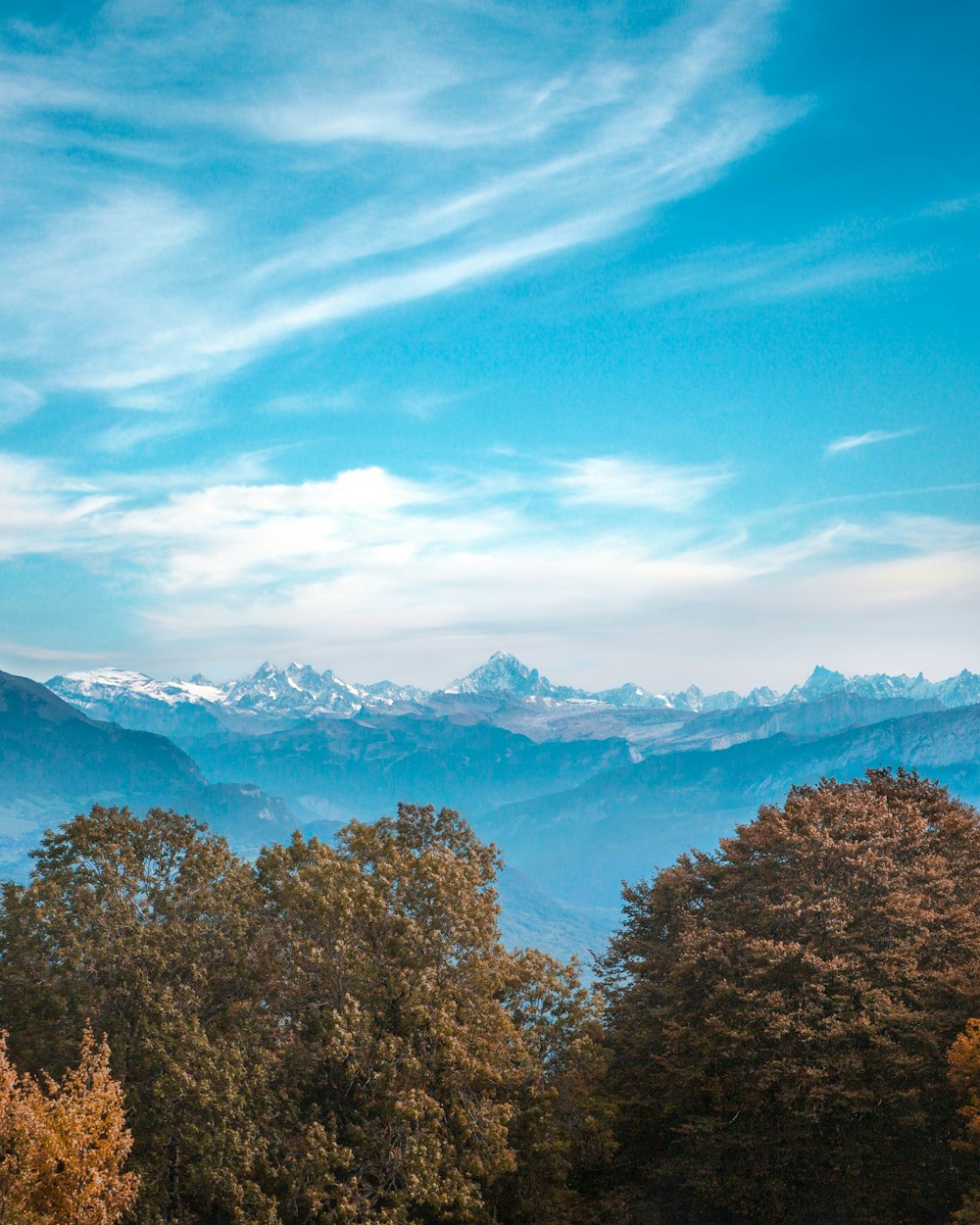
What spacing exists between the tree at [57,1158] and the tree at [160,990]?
6952 millimetres

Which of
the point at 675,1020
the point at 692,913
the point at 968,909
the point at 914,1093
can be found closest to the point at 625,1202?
the point at 675,1020

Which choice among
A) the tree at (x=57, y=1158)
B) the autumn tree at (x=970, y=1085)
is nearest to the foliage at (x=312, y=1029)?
the tree at (x=57, y=1158)

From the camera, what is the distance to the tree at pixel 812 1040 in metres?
43.6

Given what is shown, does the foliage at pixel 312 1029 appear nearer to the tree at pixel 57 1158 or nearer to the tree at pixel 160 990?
the tree at pixel 160 990

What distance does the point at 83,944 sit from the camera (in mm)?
41531

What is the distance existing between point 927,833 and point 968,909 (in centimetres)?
1072

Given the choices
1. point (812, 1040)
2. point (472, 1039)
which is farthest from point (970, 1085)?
point (472, 1039)

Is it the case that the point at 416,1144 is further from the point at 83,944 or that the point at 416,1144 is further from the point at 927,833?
the point at 927,833

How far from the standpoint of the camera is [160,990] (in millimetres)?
40906

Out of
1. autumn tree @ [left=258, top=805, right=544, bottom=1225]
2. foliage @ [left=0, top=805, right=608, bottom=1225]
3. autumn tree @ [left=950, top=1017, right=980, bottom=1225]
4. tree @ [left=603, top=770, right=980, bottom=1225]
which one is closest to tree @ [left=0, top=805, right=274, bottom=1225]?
foliage @ [left=0, top=805, right=608, bottom=1225]

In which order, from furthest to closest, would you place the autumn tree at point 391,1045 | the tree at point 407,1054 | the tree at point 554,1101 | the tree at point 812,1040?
the tree at point 554,1101
the tree at point 812,1040
the tree at point 407,1054
the autumn tree at point 391,1045

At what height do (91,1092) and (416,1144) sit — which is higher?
(91,1092)

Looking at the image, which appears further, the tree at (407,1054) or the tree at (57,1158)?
the tree at (407,1054)

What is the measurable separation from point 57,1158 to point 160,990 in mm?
13049
